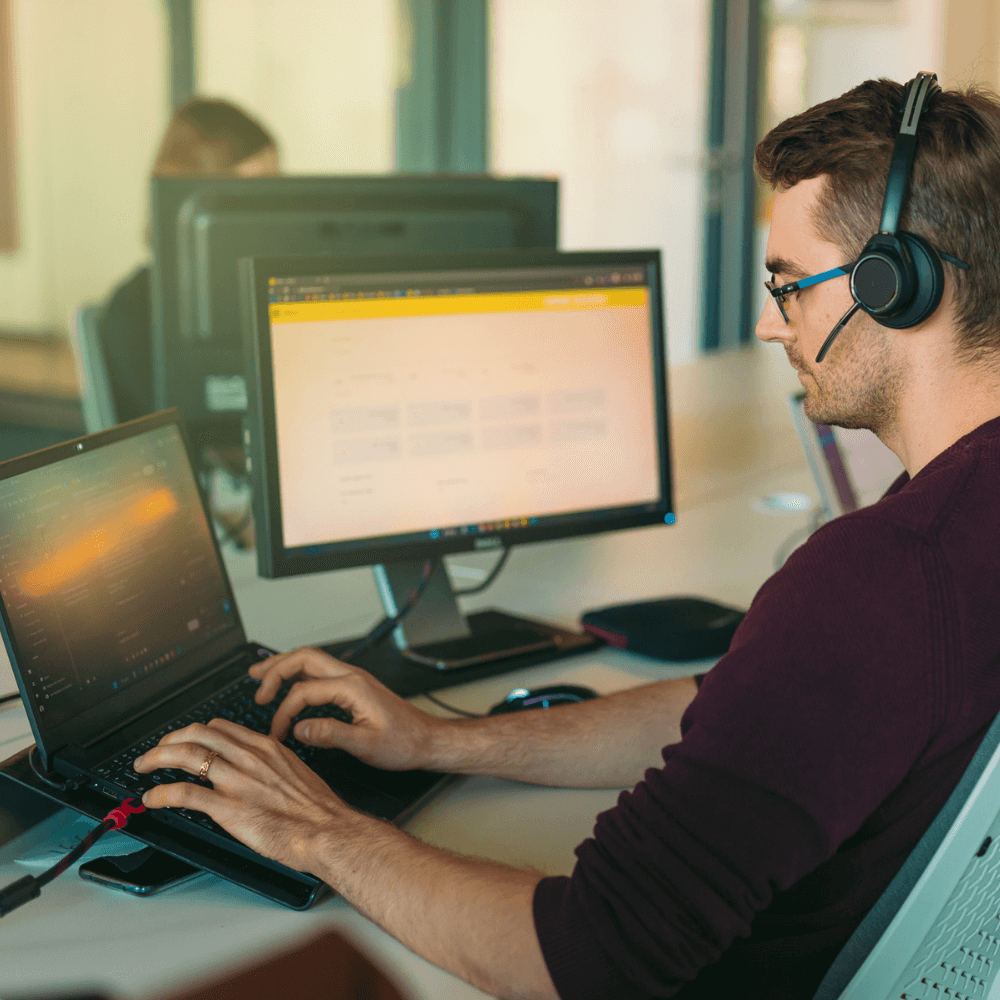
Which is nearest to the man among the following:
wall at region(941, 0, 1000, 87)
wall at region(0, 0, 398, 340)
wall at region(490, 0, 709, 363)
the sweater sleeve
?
the sweater sleeve

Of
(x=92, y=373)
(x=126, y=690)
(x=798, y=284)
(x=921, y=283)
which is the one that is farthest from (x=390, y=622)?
(x=92, y=373)

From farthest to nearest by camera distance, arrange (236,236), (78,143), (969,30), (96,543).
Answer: (969,30)
(78,143)
(236,236)
(96,543)

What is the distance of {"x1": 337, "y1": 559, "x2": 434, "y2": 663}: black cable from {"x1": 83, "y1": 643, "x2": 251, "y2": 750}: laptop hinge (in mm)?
170

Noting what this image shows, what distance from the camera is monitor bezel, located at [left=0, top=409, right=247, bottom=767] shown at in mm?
899

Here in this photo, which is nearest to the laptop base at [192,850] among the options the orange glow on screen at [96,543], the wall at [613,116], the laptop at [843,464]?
the orange glow on screen at [96,543]

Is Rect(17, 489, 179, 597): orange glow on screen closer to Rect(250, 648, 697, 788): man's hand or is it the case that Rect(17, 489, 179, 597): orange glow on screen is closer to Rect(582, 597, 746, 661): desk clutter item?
Rect(250, 648, 697, 788): man's hand

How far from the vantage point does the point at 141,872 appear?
86 centimetres

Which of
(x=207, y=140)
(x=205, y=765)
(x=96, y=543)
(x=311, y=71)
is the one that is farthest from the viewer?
(x=311, y=71)

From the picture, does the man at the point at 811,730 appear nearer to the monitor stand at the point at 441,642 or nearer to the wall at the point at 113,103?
the monitor stand at the point at 441,642

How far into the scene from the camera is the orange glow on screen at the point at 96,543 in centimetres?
93

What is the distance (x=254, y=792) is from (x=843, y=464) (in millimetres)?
1024

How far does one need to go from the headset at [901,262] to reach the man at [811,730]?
18 mm

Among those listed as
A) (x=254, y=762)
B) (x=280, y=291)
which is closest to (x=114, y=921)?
(x=254, y=762)

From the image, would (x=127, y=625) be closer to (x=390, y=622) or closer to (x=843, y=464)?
(x=390, y=622)
